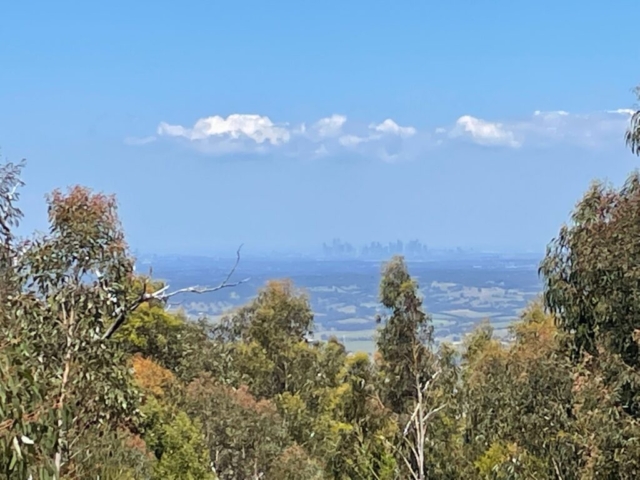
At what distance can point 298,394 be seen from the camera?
19031mm

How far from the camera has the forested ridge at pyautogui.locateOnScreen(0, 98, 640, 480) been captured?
506cm

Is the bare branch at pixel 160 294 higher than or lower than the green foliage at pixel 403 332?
higher

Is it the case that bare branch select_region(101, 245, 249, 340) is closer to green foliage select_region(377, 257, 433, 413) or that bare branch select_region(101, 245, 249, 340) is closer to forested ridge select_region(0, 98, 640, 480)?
forested ridge select_region(0, 98, 640, 480)

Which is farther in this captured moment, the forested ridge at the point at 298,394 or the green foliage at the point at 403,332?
the green foliage at the point at 403,332

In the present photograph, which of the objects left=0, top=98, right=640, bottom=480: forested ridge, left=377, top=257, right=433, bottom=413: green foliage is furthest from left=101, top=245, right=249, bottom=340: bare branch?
left=377, top=257, right=433, bottom=413: green foliage

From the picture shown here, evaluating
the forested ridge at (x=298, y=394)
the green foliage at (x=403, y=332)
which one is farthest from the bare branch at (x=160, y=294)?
the green foliage at (x=403, y=332)

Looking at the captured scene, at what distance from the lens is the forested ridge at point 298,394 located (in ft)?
16.6

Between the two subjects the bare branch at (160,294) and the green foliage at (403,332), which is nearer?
the bare branch at (160,294)

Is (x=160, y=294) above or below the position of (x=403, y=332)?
above

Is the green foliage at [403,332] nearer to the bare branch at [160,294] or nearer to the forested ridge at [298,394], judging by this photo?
the forested ridge at [298,394]

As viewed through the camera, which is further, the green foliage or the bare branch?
the green foliage

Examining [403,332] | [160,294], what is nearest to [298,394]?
[403,332]

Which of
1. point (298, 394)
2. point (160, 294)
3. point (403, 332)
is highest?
point (160, 294)

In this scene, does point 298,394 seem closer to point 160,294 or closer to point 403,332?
point 403,332
